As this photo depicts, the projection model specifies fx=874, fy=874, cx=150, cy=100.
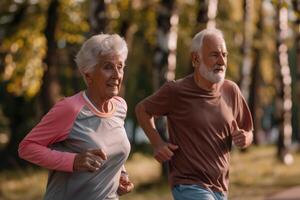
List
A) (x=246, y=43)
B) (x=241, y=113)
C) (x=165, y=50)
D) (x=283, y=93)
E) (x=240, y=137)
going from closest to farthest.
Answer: (x=240, y=137), (x=241, y=113), (x=165, y=50), (x=283, y=93), (x=246, y=43)

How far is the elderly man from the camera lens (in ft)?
20.4

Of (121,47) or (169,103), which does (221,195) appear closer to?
(169,103)

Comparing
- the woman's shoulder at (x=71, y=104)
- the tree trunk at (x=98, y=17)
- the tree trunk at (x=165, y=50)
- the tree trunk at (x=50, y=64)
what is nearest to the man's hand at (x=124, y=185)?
the woman's shoulder at (x=71, y=104)

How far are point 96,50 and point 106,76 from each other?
158 mm

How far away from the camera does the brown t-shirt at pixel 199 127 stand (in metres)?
6.21

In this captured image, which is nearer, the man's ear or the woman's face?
the woman's face

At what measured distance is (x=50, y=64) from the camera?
20.7 meters

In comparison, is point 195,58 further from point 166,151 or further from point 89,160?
point 89,160

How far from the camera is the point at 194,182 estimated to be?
20.4 feet

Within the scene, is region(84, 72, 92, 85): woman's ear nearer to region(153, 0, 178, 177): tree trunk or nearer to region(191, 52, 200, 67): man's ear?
region(191, 52, 200, 67): man's ear

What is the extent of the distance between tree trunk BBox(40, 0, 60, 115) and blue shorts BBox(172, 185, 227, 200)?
14614 mm

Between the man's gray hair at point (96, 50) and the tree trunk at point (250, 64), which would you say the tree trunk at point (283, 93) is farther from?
the man's gray hair at point (96, 50)

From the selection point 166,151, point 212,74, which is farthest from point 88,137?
point 212,74

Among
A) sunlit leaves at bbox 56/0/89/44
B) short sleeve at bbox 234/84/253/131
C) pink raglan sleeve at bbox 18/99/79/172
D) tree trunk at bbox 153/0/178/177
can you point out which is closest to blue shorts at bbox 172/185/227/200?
short sleeve at bbox 234/84/253/131
